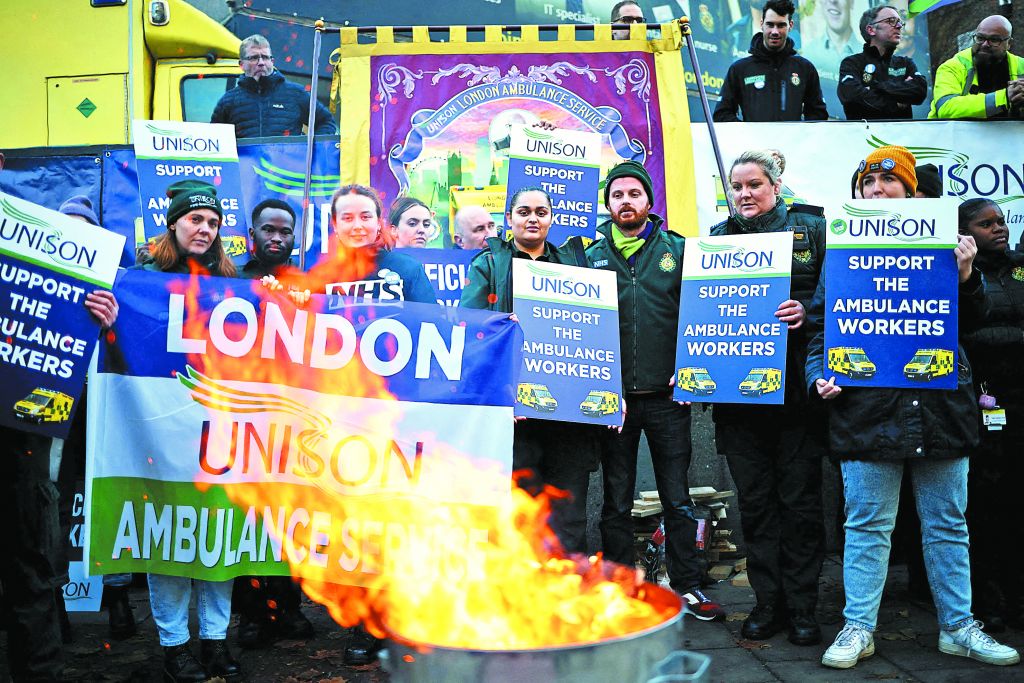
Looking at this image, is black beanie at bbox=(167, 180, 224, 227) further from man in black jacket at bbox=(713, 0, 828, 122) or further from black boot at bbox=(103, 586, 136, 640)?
man in black jacket at bbox=(713, 0, 828, 122)

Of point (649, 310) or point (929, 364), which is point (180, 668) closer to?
point (649, 310)

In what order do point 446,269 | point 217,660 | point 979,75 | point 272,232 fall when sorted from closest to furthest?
point 217,660
point 272,232
point 446,269
point 979,75

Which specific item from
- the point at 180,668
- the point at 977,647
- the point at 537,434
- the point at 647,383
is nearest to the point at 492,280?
the point at 537,434

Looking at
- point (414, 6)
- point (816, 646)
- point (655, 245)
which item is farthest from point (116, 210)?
point (414, 6)

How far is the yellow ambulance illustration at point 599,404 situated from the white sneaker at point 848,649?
1.47m

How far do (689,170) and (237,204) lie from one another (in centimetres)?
300

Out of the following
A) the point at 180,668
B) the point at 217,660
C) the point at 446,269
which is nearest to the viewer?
the point at 180,668

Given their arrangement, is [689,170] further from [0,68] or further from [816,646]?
[0,68]

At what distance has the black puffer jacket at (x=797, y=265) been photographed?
16.4 ft

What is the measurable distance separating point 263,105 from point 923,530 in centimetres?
571

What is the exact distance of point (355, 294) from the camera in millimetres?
4930

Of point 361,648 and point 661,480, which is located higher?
point 661,480

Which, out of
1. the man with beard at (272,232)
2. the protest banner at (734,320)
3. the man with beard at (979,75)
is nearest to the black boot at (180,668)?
the man with beard at (272,232)

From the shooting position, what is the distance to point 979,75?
24.5ft
